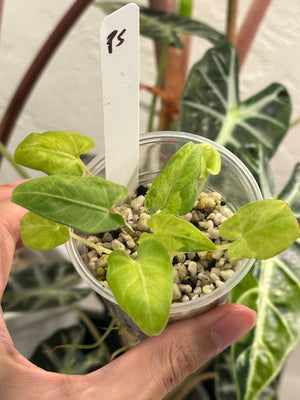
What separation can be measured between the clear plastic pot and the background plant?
6 centimetres

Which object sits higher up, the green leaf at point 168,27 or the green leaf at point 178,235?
the green leaf at point 168,27

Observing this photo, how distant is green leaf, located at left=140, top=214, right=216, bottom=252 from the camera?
0.35 m

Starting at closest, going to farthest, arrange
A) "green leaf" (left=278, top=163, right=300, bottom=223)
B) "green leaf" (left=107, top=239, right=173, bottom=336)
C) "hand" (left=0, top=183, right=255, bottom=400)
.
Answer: "green leaf" (left=107, top=239, right=173, bottom=336), "hand" (left=0, top=183, right=255, bottom=400), "green leaf" (left=278, top=163, right=300, bottom=223)

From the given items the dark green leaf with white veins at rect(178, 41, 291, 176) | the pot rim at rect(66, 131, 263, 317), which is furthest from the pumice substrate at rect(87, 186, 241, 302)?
the dark green leaf with white veins at rect(178, 41, 291, 176)

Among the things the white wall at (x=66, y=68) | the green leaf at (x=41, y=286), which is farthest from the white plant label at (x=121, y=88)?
the white wall at (x=66, y=68)

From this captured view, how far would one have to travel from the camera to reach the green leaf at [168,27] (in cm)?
64

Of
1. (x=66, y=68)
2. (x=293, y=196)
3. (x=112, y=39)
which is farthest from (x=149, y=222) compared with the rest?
(x=66, y=68)

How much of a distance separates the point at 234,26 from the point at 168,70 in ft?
0.38

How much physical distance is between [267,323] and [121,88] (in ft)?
1.00

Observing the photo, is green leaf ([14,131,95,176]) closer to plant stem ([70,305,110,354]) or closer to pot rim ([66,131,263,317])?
pot rim ([66,131,263,317])

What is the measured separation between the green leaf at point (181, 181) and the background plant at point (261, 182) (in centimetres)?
18

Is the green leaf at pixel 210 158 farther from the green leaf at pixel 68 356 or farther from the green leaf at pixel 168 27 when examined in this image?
the green leaf at pixel 68 356

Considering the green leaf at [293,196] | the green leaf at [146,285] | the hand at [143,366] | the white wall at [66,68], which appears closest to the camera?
the green leaf at [146,285]

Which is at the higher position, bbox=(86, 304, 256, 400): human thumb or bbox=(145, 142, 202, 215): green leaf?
bbox=(145, 142, 202, 215): green leaf
